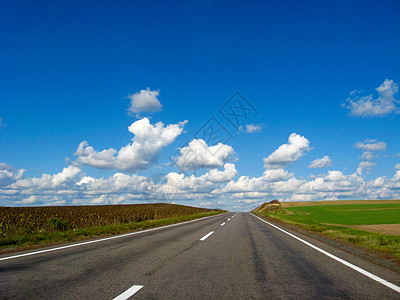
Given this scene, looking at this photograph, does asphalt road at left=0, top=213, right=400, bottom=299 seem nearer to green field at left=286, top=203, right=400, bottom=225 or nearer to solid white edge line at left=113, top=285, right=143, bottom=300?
solid white edge line at left=113, top=285, right=143, bottom=300

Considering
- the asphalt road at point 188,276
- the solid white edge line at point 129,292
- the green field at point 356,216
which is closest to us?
the solid white edge line at point 129,292

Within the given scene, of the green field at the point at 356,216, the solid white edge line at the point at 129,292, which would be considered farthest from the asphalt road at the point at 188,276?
the green field at the point at 356,216

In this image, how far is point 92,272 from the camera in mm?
5449

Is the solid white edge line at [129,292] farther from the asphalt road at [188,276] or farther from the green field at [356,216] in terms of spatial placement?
the green field at [356,216]

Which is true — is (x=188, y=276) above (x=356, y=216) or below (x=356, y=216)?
above

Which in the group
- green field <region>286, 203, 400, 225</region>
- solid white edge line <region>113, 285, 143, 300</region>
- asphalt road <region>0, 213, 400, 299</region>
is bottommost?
green field <region>286, 203, 400, 225</region>

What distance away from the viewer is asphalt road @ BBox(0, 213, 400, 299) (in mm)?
4148

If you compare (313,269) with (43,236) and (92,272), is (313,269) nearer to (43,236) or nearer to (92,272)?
(92,272)

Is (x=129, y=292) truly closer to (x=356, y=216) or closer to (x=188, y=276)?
(x=188, y=276)

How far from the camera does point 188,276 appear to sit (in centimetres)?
517

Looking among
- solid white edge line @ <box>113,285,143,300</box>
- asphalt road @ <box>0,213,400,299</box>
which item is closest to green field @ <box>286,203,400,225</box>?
asphalt road @ <box>0,213,400,299</box>

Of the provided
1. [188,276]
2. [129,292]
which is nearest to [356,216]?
[188,276]

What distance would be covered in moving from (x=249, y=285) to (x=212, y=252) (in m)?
3.53

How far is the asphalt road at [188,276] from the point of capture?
4148 mm
